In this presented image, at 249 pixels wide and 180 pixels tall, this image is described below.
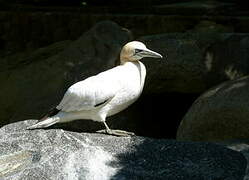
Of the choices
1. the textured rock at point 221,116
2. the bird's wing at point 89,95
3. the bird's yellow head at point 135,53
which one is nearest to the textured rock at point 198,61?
the textured rock at point 221,116

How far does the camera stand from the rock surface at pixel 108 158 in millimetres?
5152

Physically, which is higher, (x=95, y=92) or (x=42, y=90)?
(x=95, y=92)

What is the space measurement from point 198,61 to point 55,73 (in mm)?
2030

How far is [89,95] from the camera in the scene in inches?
229

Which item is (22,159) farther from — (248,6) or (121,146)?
(248,6)

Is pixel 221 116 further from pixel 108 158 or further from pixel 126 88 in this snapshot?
pixel 108 158

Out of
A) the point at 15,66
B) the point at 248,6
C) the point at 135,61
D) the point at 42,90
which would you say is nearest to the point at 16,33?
the point at 15,66

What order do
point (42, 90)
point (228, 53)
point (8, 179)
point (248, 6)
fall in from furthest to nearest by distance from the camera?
point (248, 6), point (42, 90), point (228, 53), point (8, 179)

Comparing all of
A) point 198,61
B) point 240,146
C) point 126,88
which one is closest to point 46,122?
point 126,88

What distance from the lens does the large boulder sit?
8.52 metres

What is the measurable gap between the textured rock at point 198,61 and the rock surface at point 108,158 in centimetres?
244

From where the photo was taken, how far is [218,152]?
553cm

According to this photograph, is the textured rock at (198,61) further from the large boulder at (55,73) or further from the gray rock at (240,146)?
the gray rock at (240,146)

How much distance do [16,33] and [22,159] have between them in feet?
21.6
